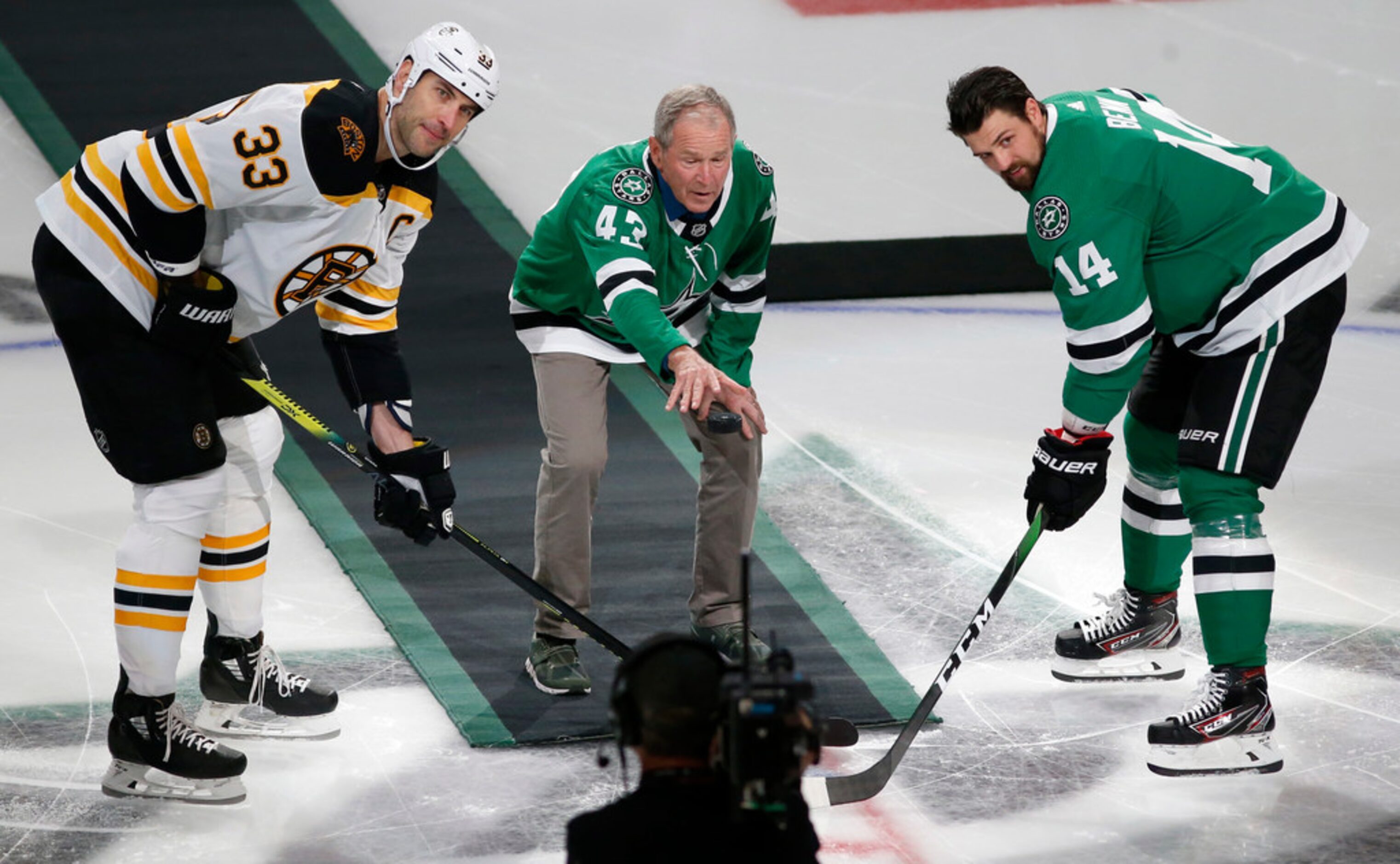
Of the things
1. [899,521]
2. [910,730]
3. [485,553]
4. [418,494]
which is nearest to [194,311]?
[418,494]

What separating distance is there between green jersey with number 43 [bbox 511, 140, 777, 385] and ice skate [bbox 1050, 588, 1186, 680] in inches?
32.9

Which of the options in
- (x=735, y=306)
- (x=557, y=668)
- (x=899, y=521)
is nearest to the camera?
(x=557, y=668)

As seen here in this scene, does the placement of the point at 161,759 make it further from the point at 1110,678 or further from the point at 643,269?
the point at 1110,678

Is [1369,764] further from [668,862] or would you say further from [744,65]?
[744,65]

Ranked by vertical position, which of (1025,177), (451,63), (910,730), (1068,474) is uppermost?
(451,63)

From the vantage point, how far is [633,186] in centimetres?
338

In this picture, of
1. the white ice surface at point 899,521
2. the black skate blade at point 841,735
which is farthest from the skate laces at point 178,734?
the black skate blade at point 841,735

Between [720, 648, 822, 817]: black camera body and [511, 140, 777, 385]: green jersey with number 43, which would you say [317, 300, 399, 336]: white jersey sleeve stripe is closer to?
[511, 140, 777, 385]: green jersey with number 43

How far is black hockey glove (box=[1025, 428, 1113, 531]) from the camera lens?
130 inches

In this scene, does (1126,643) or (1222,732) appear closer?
(1222,732)

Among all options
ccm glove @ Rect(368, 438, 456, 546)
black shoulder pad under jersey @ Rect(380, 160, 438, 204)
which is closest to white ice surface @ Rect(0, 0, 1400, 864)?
ccm glove @ Rect(368, 438, 456, 546)

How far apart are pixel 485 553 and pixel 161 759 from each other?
0.66m

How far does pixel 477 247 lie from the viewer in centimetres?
566

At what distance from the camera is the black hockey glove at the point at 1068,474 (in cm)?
330
